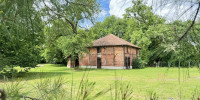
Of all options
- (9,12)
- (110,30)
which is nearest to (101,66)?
(110,30)

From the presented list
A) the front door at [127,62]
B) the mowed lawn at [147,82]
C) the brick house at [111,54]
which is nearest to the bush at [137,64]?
the brick house at [111,54]

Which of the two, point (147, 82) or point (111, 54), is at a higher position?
point (111, 54)

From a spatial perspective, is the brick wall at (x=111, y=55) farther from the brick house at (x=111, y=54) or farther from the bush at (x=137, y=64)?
the bush at (x=137, y=64)

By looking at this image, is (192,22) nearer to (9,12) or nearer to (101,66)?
(9,12)

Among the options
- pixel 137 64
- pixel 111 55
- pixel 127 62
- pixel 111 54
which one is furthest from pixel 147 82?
pixel 137 64

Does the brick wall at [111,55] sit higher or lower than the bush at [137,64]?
higher

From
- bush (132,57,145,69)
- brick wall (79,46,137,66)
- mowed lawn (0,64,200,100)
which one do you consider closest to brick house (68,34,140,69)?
brick wall (79,46,137,66)

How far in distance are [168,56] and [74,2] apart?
4.43 ft

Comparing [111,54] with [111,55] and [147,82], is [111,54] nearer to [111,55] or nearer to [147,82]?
[111,55]

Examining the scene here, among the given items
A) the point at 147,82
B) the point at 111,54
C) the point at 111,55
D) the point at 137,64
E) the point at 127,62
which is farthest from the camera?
the point at 137,64

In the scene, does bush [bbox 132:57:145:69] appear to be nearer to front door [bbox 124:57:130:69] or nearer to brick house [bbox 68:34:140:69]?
brick house [bbox 68:34:140:69]

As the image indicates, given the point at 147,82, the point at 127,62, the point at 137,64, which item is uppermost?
the point at 127,62

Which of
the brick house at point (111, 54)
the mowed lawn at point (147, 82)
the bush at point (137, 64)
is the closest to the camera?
the mowed lawn at point (147, 82)

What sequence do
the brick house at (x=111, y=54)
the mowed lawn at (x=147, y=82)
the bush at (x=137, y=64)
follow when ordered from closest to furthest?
the mowed lawn at (x=147, y=82), the brick house at (x=111, y=54), the bush at (x=137, y=64)
